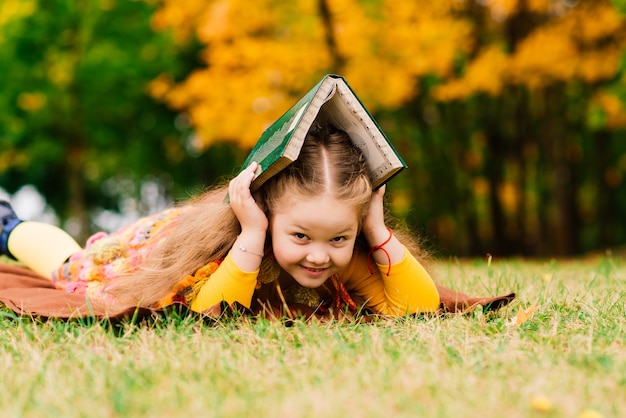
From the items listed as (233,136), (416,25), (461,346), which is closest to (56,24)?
(233,136)

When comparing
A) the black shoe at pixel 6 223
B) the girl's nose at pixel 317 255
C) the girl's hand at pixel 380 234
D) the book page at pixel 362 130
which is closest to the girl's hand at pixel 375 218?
the girl's hand at pixel 380 234

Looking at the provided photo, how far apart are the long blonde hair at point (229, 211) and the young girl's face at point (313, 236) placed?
0.15 feet

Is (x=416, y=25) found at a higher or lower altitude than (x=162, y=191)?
higher

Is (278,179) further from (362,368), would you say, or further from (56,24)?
(56,24)

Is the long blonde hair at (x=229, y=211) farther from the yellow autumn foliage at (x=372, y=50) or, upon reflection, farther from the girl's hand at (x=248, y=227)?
the yellow autumn foliage at (x=372, y=50)

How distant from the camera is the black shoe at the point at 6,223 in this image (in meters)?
4.29

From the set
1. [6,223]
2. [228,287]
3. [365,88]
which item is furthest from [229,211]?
[365,88]

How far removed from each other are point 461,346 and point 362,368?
0.45 metres

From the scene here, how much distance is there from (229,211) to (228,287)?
381 millimetres

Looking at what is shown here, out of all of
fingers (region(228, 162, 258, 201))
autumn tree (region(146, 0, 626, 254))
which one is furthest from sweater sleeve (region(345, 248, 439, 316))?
autumn tree (region(146, 0, 626, 254))

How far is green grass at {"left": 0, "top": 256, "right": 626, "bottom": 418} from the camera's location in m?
1.78

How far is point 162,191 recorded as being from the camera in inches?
867

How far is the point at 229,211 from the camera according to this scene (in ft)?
10.2

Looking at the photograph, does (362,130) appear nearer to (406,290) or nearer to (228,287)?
(406,290)
